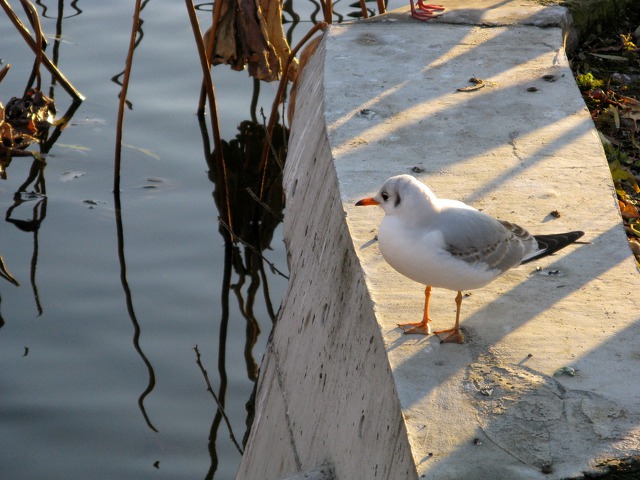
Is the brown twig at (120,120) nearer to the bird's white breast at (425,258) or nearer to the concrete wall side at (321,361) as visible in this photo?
the concrete wall side at (321,361)

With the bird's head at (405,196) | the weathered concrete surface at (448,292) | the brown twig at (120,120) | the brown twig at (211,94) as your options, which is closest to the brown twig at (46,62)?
the brown twig at (120,120)

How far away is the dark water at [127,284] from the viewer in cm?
468

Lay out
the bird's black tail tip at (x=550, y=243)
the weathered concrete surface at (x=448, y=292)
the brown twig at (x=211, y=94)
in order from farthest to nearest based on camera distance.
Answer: the brown twig at (x=211, y=94)
the bird's black tail tip at (x=550, y=243)
the weathered concrete surface at (x=448, y=292)

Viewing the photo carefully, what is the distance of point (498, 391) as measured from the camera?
2730 millimetres

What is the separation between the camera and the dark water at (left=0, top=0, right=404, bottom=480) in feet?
15.4

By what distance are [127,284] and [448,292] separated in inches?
119

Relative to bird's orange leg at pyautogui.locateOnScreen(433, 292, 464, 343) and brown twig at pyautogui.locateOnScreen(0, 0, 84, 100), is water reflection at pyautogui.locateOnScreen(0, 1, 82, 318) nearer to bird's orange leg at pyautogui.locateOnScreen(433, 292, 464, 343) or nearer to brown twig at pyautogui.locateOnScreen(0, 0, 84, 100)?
brown twig at pyautogui.locateOnScreen(0, 0, 84, 100)

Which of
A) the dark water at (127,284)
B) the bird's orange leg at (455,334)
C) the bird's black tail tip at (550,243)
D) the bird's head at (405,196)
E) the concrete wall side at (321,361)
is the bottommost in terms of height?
the dark water at (127,284)

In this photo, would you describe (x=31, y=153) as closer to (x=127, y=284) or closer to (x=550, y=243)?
(x=127, y=284)

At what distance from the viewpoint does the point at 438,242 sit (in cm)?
284

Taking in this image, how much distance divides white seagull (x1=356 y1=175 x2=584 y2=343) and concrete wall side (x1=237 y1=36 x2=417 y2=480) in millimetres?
280

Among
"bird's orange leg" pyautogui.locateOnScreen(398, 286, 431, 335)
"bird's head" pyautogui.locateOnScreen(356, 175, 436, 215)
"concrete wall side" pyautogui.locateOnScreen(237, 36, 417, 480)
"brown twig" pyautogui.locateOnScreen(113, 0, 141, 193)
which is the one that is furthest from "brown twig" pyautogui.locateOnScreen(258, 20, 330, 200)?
"bird's orange leg" pyautogui.locateOnScreen(398, 286, 431, 335)

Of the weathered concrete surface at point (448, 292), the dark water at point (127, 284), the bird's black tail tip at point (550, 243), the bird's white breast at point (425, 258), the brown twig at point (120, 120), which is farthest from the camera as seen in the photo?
the brown twig at point (120, 120)

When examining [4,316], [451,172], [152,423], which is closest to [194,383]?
[152,423]
